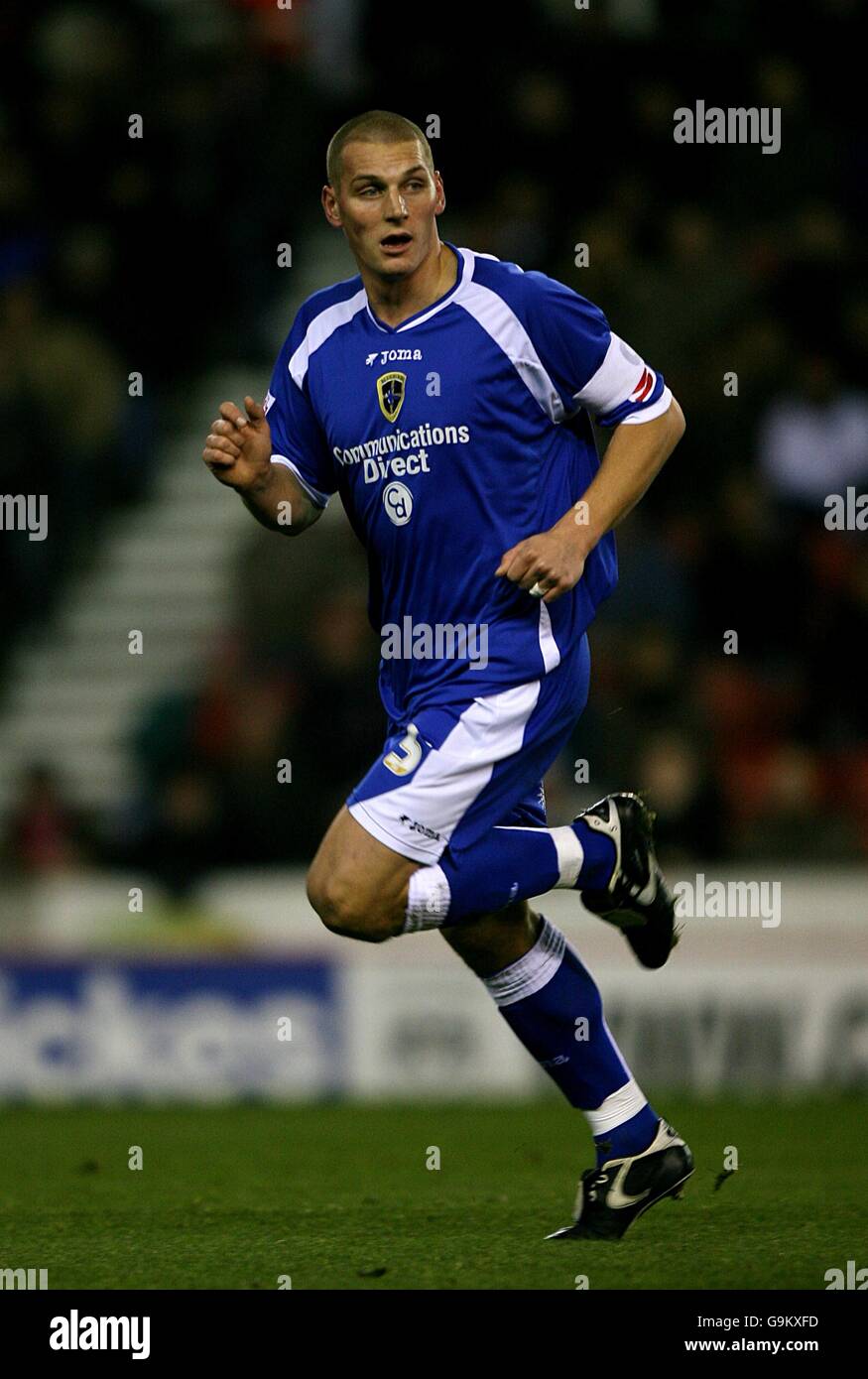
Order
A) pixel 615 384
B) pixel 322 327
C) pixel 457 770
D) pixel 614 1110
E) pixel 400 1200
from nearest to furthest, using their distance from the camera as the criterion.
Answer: pixel 457 770
pixel 615 384
pixel 614 1110
pixel 322 327
pixel 400 1200

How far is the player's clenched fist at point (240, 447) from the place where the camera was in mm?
5660

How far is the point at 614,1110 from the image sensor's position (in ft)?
18.9

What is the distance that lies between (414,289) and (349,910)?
1583mm

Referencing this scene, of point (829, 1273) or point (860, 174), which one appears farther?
point (860, 174)

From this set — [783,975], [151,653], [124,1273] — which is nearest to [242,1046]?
[783,975]

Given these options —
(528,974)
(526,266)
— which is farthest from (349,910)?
Result: (526,266)

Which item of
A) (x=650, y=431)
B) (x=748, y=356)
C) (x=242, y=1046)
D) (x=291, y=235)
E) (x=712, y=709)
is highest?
(x=291, y=235)

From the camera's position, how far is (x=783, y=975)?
10.6 metres

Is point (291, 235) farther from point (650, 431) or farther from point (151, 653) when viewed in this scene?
point (650, 431)

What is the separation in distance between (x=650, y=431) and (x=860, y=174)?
808 cm

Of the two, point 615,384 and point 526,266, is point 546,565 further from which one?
point 526,266

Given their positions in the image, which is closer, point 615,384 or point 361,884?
point 361,884

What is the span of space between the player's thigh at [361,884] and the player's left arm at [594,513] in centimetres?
73

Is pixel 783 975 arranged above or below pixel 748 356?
below
